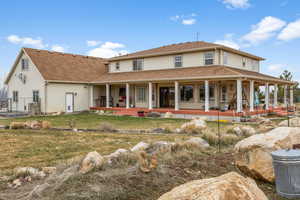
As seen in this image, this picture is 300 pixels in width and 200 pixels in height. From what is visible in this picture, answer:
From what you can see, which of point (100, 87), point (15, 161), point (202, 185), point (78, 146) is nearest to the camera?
point (202, 185)

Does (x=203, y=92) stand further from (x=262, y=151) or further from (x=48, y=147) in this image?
(x=262, y=151)

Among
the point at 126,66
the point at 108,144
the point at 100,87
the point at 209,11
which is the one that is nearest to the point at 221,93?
the point at 209,11

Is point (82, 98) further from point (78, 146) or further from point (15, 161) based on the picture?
point (15, 161)

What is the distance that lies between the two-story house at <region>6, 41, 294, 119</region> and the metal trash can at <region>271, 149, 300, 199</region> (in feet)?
47.5

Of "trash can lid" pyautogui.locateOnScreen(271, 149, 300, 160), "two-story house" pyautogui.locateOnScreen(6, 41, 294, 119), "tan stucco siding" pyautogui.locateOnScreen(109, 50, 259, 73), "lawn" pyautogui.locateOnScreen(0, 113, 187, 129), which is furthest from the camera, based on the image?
"tan stucco siding" pyautogui.locateOnScreen(109, 50, 259, 73)

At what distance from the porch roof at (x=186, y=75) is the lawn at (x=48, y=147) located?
392 inches

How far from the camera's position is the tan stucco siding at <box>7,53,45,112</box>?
24.0m

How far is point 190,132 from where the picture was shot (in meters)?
12.1

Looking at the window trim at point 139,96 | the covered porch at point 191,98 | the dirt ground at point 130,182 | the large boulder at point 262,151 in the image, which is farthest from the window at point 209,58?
the large boulder at point 262,151

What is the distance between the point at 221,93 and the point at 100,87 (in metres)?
13.1

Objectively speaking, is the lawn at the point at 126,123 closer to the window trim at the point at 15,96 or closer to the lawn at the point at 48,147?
the lawn at the point at 48,147

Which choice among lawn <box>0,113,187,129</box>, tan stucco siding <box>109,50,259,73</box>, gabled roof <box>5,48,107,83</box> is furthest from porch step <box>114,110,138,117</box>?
gabled roof <box>5,48,107,83</box>

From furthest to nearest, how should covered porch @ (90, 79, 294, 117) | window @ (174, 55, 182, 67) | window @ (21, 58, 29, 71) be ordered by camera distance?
window @ (21, 58, 29, 71)
window @ (174, 55, 182, 67)
covered porch @ (90, 79, 294, 117)

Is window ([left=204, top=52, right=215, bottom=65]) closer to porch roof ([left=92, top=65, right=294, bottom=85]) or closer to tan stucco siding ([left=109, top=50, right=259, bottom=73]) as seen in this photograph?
tan stucco siding ([left=109, top=50, right=259, bottom=73])
